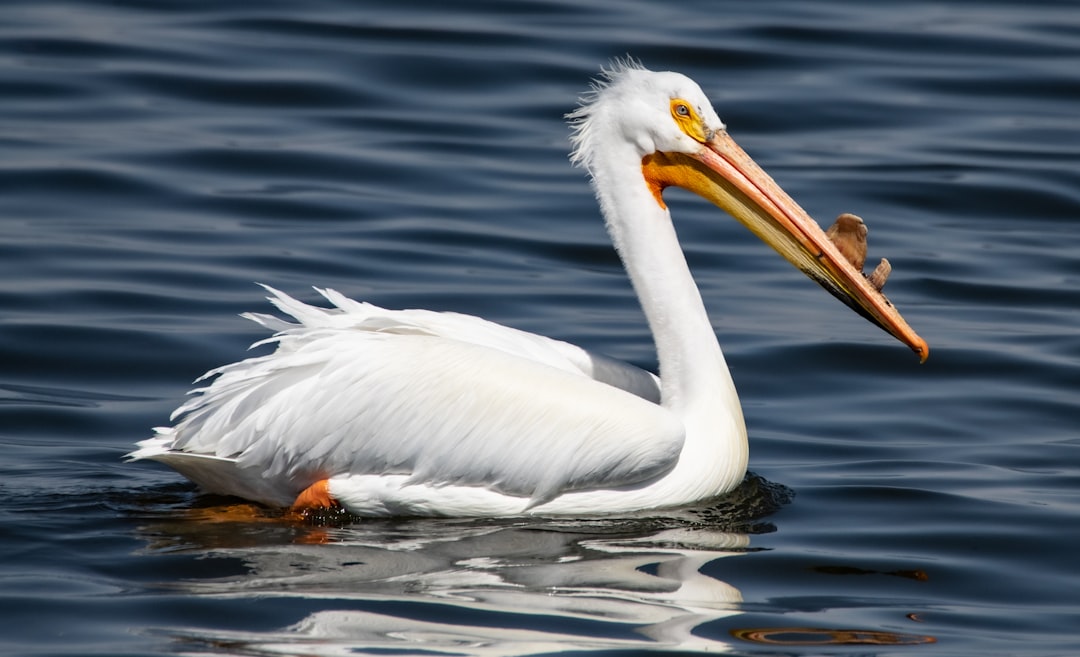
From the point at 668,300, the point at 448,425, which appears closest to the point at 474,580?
the point at 448,425

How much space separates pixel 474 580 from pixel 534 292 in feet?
11.3

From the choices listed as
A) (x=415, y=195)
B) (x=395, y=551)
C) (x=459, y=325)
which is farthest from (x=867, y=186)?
(x=395, y=551)

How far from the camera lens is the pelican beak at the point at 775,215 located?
5559 mm

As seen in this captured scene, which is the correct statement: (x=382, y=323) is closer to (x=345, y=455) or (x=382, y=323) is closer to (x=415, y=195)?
(x=345, y=455)

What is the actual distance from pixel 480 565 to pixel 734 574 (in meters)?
0.72

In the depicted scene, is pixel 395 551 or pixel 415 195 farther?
pixel 415 195

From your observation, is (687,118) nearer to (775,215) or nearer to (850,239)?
(775,215)

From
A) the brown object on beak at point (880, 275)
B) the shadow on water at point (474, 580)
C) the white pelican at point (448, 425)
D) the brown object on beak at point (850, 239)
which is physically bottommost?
the shadow on water at point (474, 580)

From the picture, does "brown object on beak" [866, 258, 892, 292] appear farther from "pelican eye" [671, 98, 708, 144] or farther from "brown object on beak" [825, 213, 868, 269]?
"pelican eye" [671, 98, 708, 144]

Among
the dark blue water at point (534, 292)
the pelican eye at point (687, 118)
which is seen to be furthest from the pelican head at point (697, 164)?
the dark blue water at point (534, 292)

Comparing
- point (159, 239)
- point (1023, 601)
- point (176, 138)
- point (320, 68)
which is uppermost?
point (320, 68)

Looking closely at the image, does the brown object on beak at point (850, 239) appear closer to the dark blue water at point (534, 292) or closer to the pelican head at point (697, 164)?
the pelican head at point (697, 164)

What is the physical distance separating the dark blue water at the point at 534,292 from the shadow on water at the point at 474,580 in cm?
1

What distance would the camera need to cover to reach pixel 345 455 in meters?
5.09
